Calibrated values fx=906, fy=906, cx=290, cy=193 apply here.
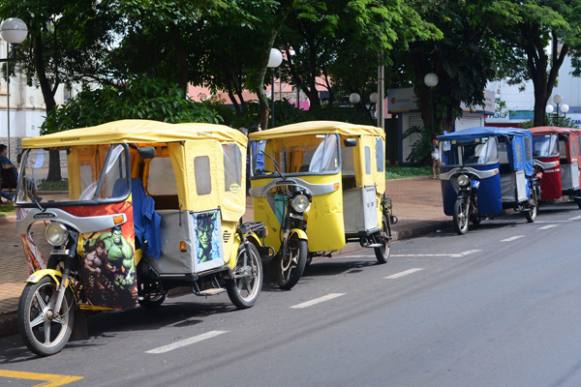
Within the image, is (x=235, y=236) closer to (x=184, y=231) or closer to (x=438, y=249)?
(x=184, y=231)

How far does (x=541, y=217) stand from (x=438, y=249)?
22.1 ft

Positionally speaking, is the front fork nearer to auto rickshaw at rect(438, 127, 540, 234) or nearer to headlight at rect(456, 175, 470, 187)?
auto rickshaw at rect(438, 127, 540, 234)

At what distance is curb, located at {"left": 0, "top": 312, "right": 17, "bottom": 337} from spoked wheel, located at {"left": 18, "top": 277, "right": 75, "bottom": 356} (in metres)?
0.89

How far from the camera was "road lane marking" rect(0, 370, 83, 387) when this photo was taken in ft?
21.9

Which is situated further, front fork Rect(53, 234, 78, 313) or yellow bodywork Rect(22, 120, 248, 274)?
yellow bodywork Rect(22, 120, 248, 274)

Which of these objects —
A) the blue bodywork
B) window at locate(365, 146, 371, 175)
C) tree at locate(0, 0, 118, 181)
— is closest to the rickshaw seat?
window at locate(365, 146, 371, 175)

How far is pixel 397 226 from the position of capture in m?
18.5

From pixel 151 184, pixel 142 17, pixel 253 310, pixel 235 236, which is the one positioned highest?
pixel 142 17

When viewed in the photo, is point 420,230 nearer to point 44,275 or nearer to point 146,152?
point 146,152

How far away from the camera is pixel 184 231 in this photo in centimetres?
887

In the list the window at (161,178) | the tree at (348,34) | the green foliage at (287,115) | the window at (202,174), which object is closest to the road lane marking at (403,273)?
the window at (202,174)

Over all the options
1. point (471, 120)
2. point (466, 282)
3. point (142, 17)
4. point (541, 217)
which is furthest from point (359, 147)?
point (471, 120)

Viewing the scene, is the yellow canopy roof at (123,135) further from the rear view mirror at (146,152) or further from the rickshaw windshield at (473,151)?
the rickshaw windshield at (473,151)

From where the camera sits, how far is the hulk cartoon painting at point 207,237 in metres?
8.98
